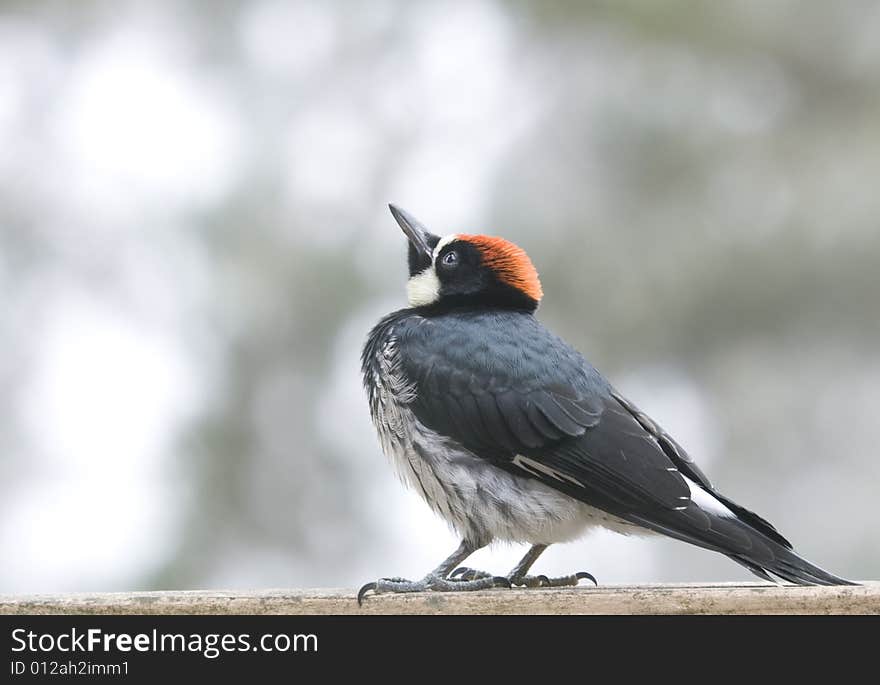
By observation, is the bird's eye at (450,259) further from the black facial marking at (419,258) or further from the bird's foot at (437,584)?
the bird's foot at (437,584)

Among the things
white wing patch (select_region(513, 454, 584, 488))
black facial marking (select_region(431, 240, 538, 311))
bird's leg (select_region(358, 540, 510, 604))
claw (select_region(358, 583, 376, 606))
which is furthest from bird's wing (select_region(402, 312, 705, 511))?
claw (select_region(358, 583, 376, 606))

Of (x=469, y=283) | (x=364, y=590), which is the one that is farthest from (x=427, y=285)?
(x=364, y=590)

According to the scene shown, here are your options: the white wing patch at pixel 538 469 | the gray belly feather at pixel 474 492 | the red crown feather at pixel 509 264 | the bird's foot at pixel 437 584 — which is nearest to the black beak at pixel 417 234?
the red crown feather at pixel 509 264

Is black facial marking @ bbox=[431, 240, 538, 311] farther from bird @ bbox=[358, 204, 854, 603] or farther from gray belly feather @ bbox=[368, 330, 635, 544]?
gray belly feather @ bbox=[368, 330, 635, 544]

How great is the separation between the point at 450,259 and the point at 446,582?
1092mm

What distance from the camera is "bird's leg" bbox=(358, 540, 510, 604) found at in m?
3.45

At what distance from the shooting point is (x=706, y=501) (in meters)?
3.56

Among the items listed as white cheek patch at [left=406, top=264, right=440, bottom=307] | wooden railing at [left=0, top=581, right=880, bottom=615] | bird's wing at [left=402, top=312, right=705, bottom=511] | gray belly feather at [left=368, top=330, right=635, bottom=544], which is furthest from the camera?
white cheek patch at [left=406, top=264, right=440, bottom=307]

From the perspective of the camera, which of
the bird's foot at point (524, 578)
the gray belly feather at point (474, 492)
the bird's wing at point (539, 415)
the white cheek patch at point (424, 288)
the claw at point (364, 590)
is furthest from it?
the white cheek patch at point (424, 288)

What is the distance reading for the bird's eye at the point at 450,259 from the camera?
421cm

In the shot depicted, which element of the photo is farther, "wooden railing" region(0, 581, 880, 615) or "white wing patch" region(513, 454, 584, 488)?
"white wing patch" region(513, 454, 584, 488)
